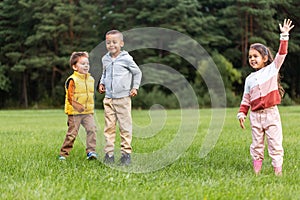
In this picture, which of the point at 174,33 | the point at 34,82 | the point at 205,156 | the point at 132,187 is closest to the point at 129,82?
the point at 205,156

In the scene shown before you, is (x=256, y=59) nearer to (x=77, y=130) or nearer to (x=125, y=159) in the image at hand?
(x=125, y=159)

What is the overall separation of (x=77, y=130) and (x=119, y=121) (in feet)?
2.11

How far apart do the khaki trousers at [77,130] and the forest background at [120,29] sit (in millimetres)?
22399

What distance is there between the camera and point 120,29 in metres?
31.0

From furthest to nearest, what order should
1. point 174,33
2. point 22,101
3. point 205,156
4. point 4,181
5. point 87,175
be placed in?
point 22,101 → point 174,33 → point 205,156 → point 87,175 → point 4,181

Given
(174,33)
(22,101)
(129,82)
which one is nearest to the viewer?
(129,82)

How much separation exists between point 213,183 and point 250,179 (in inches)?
16.3

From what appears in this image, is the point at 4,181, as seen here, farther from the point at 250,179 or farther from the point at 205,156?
the point at 205,156

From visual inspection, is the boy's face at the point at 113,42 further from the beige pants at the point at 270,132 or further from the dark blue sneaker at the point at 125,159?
the beige pants at the point at 270,132

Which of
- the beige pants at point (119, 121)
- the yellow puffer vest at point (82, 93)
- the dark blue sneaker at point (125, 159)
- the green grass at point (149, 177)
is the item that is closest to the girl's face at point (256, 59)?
the green grass at point (149, 177)

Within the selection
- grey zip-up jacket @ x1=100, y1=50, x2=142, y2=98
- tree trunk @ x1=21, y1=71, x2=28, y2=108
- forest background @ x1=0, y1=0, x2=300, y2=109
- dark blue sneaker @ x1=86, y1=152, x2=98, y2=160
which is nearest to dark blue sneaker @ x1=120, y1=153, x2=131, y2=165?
dark blue sneaker @ x1=86, y1=152, x2=98, y2=160

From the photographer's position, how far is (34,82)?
3538 cm

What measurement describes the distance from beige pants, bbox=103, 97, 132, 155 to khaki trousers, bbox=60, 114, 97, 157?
341mm

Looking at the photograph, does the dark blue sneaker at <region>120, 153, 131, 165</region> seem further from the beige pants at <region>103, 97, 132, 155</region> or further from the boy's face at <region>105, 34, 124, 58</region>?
the boy's face at <region>105, 34, 124, 58</region>
